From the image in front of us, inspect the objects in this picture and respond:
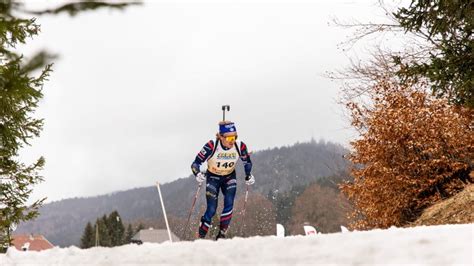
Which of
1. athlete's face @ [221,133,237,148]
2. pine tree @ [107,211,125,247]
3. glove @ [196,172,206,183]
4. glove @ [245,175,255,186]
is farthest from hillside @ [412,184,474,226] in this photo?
pine tree @ [107,211,125,247]

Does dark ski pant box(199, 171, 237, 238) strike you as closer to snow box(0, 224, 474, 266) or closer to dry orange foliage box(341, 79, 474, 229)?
snow box(0, 224, 474, 266)

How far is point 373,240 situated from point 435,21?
21.7 feet

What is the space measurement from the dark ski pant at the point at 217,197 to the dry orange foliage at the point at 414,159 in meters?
4.51

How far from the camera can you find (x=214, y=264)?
3561 mm

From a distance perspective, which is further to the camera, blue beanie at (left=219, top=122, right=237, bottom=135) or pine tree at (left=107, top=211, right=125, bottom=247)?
pine tree at (left=107, top=211, right=125, bottom=247)

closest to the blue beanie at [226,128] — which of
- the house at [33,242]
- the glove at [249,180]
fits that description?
the glove at [249,180]

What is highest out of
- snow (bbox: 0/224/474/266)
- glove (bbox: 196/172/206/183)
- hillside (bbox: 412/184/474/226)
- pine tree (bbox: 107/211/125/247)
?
pine tree (bbox: 107/211/125/247)

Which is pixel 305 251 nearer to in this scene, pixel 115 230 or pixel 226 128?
pixel 226 128

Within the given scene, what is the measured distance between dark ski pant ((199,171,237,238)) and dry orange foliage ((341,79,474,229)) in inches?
177

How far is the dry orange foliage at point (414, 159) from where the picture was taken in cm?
1120

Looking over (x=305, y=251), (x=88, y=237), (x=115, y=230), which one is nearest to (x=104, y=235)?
(x=88, y=237)

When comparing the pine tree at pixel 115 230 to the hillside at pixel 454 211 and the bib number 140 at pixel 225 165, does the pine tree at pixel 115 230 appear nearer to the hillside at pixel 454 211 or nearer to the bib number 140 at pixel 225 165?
the bib number 140 at pixel 225 165

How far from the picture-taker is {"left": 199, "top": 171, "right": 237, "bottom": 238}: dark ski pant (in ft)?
27.5

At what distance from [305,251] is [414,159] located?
868cm
